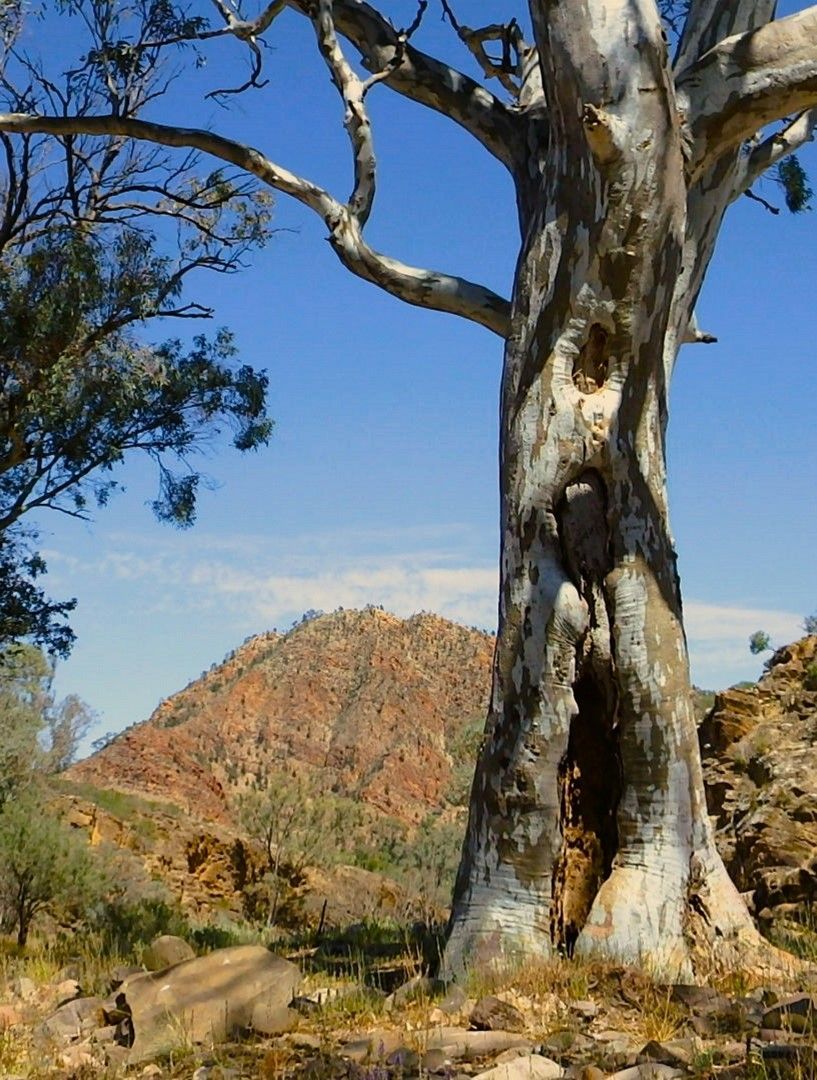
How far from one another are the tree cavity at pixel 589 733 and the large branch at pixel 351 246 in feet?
4.68

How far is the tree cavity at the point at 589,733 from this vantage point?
526 centimetres

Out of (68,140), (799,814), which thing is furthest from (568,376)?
(68,140)

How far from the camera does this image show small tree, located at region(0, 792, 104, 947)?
35.8ft

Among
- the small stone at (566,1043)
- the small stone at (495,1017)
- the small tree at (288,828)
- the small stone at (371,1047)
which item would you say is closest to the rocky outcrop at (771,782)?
the small stone at (495,1017)

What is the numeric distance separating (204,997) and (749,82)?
4627 mm

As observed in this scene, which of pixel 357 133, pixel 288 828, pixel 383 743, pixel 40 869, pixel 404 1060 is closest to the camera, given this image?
pixel 404 1060

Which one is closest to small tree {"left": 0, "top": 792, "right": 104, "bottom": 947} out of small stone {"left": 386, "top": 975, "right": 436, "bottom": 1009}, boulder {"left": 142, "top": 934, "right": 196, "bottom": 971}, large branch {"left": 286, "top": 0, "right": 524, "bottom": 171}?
boulder {"left": 142, "top": 934, "right": 196, "bottom": 971}

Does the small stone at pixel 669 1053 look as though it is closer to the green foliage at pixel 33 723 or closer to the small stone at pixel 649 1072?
the small stone at pixel 649 1072

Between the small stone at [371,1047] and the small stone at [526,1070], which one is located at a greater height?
the small stone at [526,1070]

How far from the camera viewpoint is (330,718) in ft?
124

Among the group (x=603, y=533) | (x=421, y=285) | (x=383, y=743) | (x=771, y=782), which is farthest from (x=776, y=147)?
(x=383, y=743)

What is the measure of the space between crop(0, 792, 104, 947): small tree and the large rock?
259 inches

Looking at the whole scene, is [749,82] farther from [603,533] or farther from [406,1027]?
[406,1027]

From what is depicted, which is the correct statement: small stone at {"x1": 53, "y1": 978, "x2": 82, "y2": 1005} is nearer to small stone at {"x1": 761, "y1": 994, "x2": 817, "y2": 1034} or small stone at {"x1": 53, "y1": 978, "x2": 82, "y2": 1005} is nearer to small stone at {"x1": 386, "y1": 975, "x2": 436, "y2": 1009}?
small stone at {"x1": 386, "y1": 975, "x2": 436, "y2": 1009}
